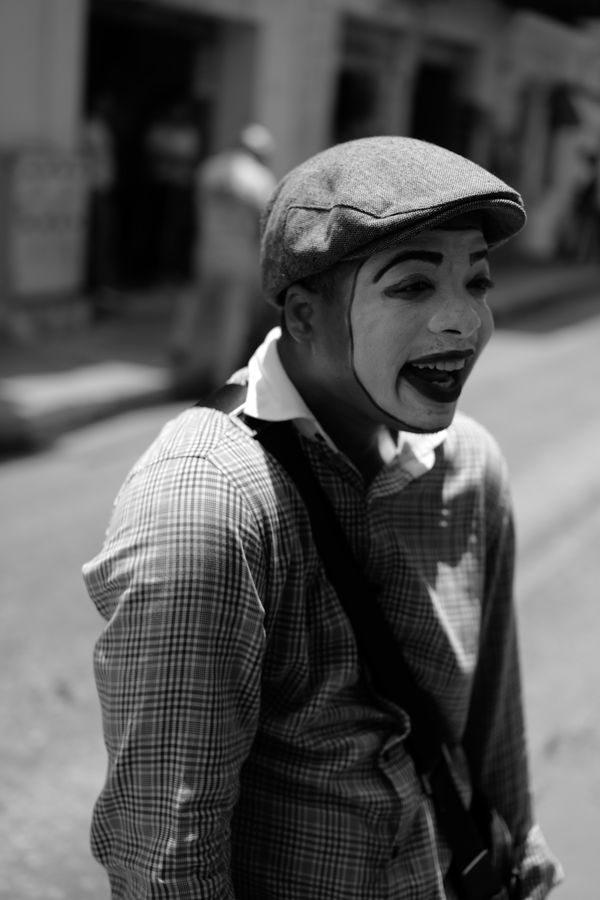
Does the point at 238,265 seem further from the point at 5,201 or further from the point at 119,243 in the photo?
A: the point at 119,243

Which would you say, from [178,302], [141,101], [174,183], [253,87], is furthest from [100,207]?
[253,87]

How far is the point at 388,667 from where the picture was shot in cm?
156

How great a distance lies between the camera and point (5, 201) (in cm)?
906

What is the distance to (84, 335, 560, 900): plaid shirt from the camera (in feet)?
4.47

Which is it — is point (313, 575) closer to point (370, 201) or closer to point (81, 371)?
point (370, 201)

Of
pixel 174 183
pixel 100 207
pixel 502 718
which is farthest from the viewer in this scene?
pixel 174 183

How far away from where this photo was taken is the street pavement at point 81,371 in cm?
688

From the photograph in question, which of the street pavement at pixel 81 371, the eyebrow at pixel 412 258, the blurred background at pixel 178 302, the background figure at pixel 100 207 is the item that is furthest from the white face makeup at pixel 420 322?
the background figure at pixel 100 207

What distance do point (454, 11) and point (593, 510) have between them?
36.6 feet

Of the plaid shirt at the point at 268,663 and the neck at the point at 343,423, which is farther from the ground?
the neck at the point at 343,423

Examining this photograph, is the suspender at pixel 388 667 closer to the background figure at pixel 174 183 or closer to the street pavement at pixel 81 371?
the street pavement at pixel 81 371

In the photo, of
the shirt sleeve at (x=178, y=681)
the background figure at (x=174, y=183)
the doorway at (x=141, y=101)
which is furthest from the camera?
the background figure at (x=174, y=183)

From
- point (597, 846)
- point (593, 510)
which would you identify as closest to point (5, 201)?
point (593, 510)

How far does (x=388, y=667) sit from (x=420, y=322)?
0.48 m
